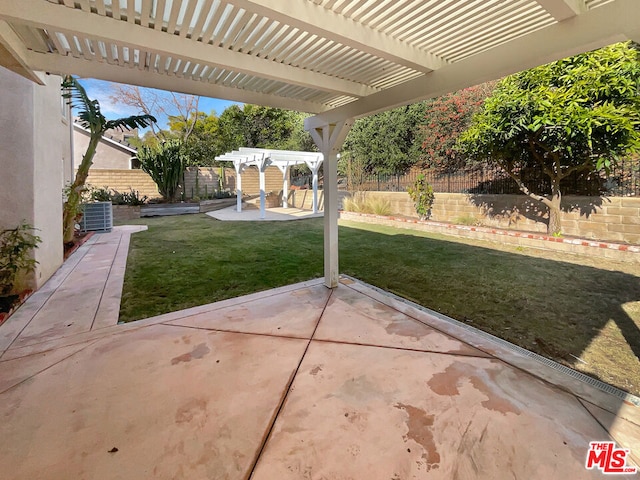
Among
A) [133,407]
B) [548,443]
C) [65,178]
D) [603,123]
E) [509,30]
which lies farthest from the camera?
[65,178]

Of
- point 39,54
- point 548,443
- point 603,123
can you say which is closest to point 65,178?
point 39,54

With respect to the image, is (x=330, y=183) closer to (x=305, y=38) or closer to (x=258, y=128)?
(x=305, y=38)

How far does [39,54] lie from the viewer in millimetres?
2707

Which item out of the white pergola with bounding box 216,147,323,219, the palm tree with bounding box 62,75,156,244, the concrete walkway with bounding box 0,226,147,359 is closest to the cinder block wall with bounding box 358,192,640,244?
the white pergola with bounding box 216,147,323,219

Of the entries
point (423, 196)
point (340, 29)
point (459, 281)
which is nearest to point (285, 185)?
point (423, 196)

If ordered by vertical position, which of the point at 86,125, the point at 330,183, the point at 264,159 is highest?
the point at 264,159

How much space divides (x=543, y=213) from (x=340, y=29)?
25.7 feet

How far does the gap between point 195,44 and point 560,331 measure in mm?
4351

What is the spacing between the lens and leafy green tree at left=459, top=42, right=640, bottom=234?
18.0 feet

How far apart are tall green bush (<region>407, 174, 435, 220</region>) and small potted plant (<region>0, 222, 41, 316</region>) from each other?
9742mm

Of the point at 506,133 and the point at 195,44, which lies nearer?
the point at 195,44

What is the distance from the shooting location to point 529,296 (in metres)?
4.18

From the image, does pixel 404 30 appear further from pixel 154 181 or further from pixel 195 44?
pixel 154 181

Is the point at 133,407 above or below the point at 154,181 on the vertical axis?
below
